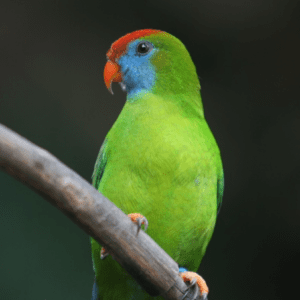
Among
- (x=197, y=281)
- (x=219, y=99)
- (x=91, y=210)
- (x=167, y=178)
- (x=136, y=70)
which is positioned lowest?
(x=197, y=281)

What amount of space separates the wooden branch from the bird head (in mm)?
554

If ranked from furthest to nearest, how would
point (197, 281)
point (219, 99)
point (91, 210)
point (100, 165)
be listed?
point (219, 99), point (100, 165), point (197, 281), point (91, 210)

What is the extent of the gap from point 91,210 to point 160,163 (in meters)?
0.35

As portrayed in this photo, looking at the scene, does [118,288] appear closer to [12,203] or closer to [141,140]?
[141,140]

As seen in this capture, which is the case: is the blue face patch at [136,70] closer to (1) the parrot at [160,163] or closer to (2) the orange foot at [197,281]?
(1) the parrot at [160,163]

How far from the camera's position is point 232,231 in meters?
2.23

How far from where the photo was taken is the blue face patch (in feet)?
4.36

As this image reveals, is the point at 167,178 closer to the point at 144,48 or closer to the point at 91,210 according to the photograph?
the point at 91,210

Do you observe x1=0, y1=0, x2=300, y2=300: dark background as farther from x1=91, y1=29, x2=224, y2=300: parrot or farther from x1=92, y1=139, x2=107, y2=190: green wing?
x1=91, y1=29, x2=224, y2=300: parrot

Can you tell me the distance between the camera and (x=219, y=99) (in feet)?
7.56

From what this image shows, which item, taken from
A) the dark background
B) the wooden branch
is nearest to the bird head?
the wooden branch

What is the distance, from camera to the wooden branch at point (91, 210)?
0.77 metres

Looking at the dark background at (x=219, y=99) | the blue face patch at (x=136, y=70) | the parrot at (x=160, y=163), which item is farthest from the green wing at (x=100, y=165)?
the dark background at (x=219, y=99)

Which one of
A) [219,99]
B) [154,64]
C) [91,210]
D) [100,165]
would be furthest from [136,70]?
[219,99]
